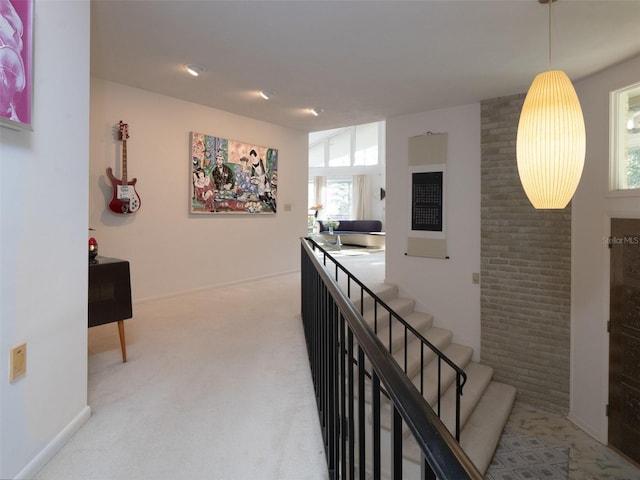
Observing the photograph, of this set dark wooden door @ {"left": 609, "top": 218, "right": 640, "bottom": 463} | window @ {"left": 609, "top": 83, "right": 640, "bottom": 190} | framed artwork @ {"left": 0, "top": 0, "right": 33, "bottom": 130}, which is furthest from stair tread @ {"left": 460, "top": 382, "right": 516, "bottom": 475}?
framed artwork @ {"left": 0, "top": 0, "right": 33, "bottom": 130}

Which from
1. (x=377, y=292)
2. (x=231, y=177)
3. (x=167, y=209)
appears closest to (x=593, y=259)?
(x=377, y=292)

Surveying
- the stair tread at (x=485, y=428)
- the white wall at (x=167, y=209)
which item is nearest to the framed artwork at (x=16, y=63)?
the white wall at (x=167, y=209)

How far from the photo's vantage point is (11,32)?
1211mm

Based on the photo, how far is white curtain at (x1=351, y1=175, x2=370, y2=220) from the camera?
435 inches

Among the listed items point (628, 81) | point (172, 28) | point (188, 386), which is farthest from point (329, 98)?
point (188, 386)

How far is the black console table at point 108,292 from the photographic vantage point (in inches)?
85.5

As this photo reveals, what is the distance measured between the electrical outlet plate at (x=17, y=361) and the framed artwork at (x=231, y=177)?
3.23m

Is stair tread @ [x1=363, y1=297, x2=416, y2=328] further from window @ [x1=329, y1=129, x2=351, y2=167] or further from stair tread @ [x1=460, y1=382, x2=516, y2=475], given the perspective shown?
window @ [x1=329, y1=129, x2=351, y2=167]

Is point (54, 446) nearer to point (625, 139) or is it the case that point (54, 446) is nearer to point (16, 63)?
point (16, 63)

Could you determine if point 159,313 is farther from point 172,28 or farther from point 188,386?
point 172,28

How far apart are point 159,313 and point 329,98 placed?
9.93 ft

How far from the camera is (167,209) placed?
4.20m

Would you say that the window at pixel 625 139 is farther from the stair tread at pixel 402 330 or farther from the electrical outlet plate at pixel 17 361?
the electrical outlet plate at pixel 17 361

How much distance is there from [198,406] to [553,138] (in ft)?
7.83
